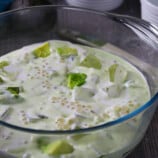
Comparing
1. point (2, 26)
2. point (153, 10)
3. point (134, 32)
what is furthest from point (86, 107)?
point (153, 10)

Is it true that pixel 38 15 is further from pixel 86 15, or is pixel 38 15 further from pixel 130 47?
pixel 130 47

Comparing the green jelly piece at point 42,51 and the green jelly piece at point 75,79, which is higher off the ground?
the green jelly piece at point 42,51

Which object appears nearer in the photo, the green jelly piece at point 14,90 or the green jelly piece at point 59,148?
the green jelly piece at point 59,148

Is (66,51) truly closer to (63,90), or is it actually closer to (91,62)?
(91,62)

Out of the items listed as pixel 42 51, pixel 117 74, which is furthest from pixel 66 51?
pixel 117 74

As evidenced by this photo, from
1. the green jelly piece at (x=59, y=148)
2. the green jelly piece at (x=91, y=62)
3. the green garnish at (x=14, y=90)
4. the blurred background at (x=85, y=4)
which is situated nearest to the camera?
the green jelly piece at (x=59, y=148)

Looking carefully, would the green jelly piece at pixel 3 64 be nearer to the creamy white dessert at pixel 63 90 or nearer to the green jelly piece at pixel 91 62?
the creamy white dessert at pixel 63 90

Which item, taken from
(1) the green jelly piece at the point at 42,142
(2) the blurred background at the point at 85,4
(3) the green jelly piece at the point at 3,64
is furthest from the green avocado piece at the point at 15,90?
(2) the blurred background at the point at 85,4
